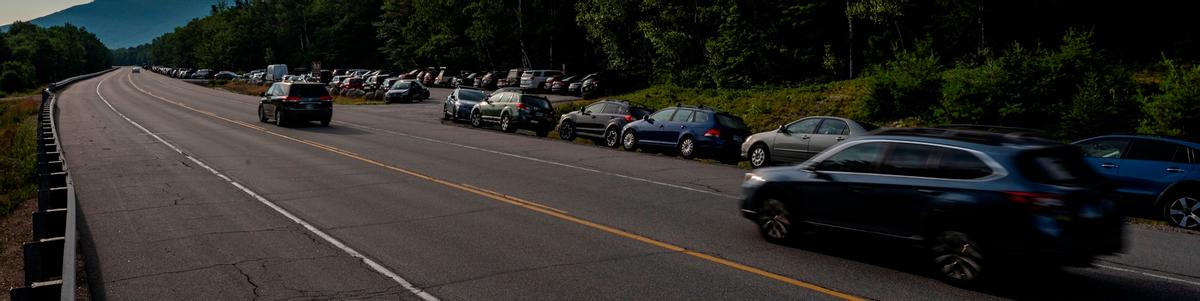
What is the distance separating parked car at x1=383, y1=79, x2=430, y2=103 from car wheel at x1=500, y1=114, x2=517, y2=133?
65.2 ft

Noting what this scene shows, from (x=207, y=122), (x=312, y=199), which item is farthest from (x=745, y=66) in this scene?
(x=312, y=199)

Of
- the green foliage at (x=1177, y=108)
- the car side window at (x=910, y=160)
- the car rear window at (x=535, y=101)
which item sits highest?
the green foliage at (x=1177, y=108)

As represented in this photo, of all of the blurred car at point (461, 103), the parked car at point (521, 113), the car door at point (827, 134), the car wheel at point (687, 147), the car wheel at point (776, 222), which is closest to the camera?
the car wheel at point (776, 222)

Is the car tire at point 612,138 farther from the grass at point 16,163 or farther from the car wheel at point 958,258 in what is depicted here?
the car wheel at point 958,258

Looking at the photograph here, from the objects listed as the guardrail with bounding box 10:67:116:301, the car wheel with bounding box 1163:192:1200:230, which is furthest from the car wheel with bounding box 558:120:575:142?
the car wheel with bounding box 1163:192:1200:230

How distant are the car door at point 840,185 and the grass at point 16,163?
→ 1388cm

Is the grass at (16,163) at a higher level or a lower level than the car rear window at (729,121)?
lower

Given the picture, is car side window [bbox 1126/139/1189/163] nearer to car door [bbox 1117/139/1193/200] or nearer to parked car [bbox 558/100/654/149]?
car door [bbox 1117/139/1193/200]

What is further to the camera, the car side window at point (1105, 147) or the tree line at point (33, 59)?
the tree line at point (33, 59)

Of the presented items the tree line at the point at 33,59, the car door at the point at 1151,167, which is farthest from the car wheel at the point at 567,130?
the tree line at the point at 33,59

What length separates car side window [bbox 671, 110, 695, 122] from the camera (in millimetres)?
19766

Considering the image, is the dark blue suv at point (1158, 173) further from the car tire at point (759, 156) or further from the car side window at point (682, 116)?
the car side window at point (682, 116)

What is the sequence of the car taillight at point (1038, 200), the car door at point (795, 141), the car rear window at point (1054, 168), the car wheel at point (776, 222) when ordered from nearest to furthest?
the car taillight at point (1038, 200) → the car rear window at point (1054, 168) → the car wheel at point (776, 222) → the car door at point (795, 141)

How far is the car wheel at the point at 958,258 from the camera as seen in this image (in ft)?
22.1
